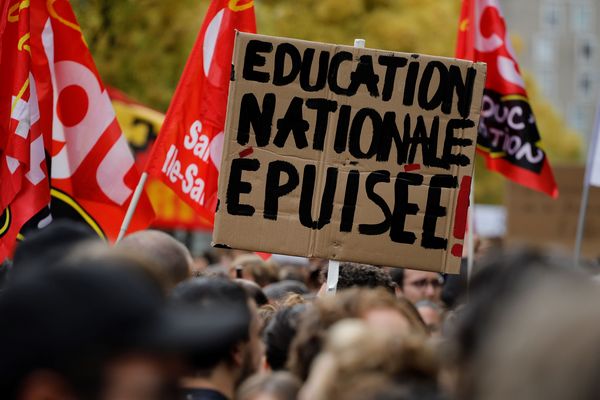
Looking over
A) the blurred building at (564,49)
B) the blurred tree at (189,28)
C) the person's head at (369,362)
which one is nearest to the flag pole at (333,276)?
the person's head at (369,362)

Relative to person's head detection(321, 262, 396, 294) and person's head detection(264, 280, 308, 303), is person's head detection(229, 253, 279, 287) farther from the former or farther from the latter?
person's head detection(321, 262, 396, 294)

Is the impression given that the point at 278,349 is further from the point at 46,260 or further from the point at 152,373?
the point at 152,373

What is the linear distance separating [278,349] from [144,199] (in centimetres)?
274

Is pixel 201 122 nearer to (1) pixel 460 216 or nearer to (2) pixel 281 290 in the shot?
(2) pixel 281 290

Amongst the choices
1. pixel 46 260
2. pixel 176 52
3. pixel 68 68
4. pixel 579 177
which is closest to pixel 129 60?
pixel 176 52

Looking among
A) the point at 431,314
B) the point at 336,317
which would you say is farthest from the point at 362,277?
the point at 336,317

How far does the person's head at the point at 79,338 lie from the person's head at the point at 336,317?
47.5 inches

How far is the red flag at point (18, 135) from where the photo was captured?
6648 mm

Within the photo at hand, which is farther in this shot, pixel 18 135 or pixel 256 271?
pixel 256 271

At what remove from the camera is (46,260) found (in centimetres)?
312

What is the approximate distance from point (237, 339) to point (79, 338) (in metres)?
1.13

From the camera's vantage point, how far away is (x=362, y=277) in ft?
19.0

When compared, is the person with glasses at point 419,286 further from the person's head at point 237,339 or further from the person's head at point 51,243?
the person's head at point 51,243

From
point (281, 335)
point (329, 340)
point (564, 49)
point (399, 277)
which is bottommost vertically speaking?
point (564, 49)
